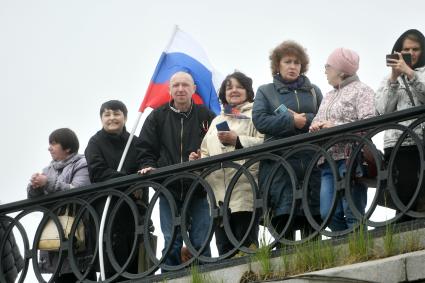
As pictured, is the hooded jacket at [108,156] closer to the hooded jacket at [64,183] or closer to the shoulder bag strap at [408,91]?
the hooded jacket at [64,183]

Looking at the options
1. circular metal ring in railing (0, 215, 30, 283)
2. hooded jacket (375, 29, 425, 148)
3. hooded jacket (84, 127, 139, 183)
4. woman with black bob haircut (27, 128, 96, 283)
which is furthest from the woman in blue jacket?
circular metal ring in railing (0, 215, 30, 283)

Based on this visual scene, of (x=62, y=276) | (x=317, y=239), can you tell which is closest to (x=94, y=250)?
(x=62, y=276)

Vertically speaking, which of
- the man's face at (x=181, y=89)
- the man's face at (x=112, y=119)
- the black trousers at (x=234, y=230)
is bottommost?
the black trousers at (x=234, y=230)

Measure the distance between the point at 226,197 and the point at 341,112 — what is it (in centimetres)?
114

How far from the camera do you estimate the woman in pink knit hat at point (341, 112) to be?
463 inches

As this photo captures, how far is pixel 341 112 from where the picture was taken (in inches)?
488

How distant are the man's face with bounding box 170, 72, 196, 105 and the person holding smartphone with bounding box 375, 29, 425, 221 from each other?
2.15 m

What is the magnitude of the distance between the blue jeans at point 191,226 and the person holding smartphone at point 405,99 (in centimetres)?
166

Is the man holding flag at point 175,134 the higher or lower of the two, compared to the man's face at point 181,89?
lower

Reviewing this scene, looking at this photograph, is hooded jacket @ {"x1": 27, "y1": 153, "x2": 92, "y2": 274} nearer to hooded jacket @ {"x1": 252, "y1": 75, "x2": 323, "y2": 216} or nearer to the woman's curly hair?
hooded jacket @ {"x1": 252, "y1": 75, "x2": 323, "y2": 216}

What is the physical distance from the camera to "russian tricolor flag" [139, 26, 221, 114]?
15.1 metres

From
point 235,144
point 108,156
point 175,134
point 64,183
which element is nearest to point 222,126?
point 235,144

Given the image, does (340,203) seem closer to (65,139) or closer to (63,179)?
(63,179)

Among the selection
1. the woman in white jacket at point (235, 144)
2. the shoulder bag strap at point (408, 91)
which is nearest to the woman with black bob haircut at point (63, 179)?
the woman in white jacket at point (235, 144)
